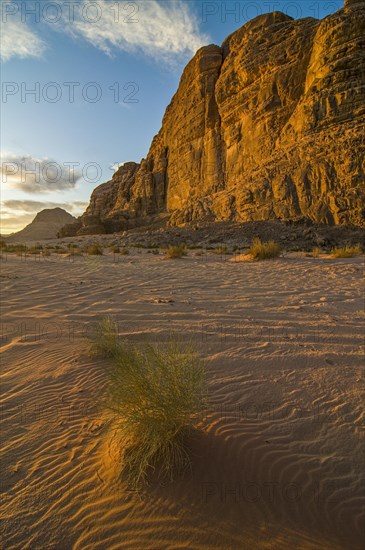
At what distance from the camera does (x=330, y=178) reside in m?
17.5

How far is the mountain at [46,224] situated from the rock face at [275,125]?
72269mm

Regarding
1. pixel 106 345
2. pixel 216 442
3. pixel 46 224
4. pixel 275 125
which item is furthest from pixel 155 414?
pixel 46 224

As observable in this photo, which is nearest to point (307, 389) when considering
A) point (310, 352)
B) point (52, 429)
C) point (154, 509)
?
point (310, 352)

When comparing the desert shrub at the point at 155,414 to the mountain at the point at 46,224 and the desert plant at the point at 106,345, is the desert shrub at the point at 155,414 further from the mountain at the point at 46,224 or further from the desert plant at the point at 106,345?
the mountain at the point at 46,224

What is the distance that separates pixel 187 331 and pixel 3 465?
2.26 metres

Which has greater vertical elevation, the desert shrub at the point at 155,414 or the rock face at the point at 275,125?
the rock face at the point at 275,125

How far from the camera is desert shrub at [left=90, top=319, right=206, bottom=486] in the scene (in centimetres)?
169

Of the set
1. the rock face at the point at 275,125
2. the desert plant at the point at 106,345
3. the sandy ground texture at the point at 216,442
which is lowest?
the sandy ground texture at the point at 216,442

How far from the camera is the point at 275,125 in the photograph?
75.0ft

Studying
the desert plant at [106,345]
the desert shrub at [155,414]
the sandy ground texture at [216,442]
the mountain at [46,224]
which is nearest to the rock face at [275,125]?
the sandy ground texture at [216,442]

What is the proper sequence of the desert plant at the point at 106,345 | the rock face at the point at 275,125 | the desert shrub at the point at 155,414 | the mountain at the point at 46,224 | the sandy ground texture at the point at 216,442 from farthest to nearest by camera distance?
the mountain at the point at 46,224
the rock face at the point at 275,125
the desert plant at the point at 106,345
the desert shrub at the point at 155,414
the sandy ground texture at the point at 216,442

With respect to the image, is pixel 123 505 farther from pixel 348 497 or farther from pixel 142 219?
pixel 142 219

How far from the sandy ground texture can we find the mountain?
101502mm

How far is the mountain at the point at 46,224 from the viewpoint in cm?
9806
